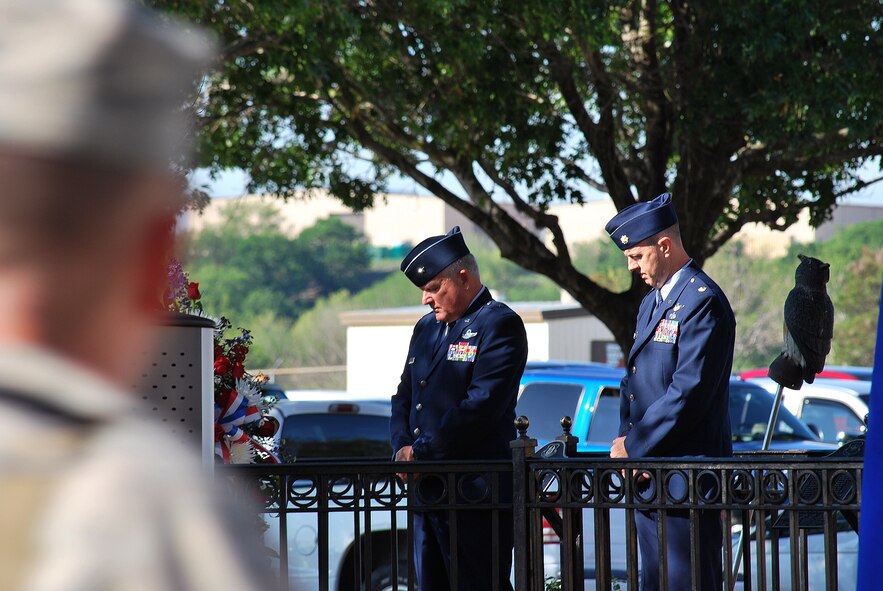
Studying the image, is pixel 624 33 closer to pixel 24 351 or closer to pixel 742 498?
pixel 742 498

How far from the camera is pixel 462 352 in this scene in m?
5.18

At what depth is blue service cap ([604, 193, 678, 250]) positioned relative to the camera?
193 inches

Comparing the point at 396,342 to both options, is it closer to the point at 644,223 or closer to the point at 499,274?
the point at 644,223

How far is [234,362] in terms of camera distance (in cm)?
470

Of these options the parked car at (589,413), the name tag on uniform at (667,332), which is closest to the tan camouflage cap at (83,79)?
the name tag on uniform at (667,332)

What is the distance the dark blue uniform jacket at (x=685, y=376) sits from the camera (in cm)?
453

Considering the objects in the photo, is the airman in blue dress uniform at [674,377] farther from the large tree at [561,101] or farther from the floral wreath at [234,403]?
the large tree at [561,101]

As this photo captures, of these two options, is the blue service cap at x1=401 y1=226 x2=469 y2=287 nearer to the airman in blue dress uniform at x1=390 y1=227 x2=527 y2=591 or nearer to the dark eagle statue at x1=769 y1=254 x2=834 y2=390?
the airman in blue dress uniform at x1=390 y1=227 x2=527 y2=591

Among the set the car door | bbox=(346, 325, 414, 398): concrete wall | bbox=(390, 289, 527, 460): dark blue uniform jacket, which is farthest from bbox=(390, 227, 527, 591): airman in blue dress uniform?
bbox=(346, 325, 414, 398): concrete wall

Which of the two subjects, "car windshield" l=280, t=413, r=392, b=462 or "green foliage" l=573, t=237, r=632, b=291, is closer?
"car windshield" l=280, t=413, r=392, b=462

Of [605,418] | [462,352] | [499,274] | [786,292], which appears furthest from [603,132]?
[499,274]

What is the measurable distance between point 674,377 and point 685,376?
0.18 feet

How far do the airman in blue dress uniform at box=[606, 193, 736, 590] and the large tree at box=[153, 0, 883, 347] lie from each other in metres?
5.21

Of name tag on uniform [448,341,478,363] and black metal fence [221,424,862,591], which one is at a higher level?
name tag on uniform [448,341,478,363]
